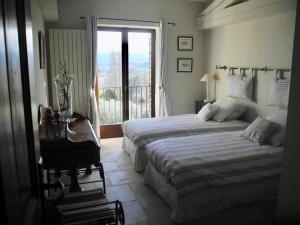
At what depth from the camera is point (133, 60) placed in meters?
5.30

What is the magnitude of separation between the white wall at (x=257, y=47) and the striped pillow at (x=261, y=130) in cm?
74

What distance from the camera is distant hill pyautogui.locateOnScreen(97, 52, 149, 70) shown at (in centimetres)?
513

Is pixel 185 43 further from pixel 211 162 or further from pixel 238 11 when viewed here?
pixel 211 162

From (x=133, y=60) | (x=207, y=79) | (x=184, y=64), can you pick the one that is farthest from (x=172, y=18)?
(x=207, y=79)

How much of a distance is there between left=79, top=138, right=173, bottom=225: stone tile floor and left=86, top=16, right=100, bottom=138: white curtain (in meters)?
0.79

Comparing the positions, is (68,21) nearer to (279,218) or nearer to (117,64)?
(117,64)

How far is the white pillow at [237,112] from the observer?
4.39 metres

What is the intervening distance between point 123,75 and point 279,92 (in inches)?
112

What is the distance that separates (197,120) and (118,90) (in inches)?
70.7

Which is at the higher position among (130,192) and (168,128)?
(168,128)

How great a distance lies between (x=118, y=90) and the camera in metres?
5.39

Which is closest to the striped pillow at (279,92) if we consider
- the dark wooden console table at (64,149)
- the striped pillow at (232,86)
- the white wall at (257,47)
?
the white wall at (257,47)

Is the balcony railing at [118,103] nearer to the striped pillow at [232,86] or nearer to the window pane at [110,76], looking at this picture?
the window pane at [110,76]

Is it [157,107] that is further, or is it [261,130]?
[157,107]
